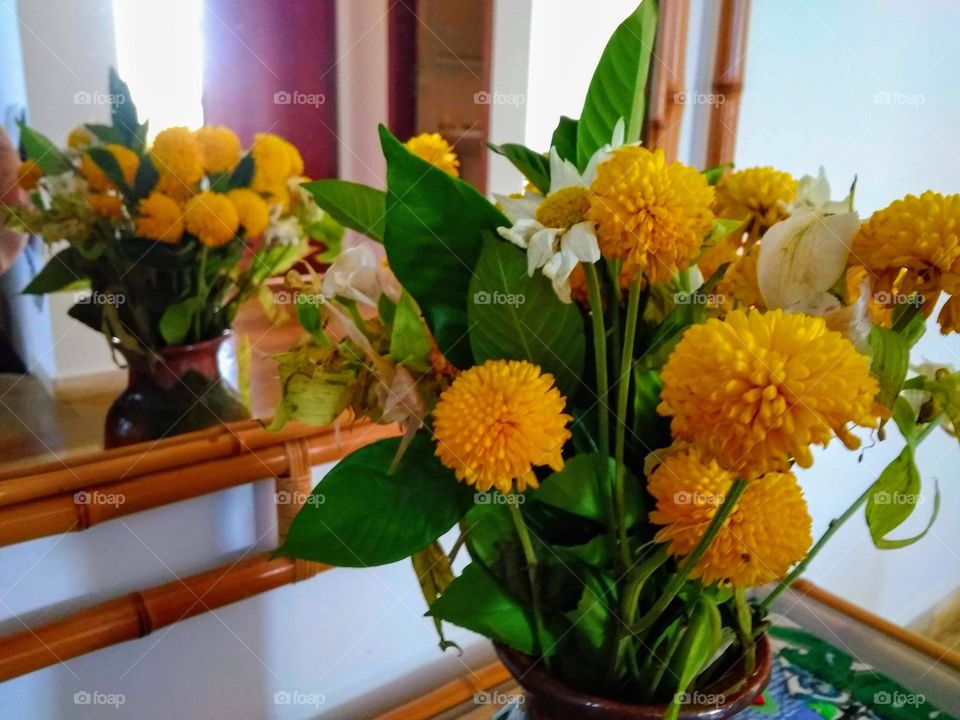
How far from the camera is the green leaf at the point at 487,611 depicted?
0.38 m

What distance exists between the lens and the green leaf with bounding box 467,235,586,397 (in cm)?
35

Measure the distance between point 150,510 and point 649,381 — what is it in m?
0.41

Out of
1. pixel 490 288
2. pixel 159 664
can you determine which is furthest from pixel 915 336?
pixel 159 664

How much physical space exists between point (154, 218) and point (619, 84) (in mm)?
359

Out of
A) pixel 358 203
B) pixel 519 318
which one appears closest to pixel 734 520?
pixel 519 318

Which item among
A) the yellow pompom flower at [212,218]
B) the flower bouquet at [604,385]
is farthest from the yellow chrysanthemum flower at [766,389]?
the yellow pompom flower at [212,218]

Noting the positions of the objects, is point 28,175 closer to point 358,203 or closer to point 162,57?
point 162,57

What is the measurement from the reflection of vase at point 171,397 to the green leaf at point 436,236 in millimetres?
304

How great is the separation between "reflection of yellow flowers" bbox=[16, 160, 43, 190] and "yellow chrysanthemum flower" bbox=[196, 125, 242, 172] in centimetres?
11

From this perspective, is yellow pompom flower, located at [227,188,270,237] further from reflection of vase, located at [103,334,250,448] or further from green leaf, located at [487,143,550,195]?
green leaf, located at [487,143,550,195]

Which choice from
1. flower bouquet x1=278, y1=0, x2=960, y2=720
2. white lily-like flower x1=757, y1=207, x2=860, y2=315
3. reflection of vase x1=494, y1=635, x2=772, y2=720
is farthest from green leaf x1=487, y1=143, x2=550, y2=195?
reflection of vase x1=494, y1=635, x2=772, y2=720

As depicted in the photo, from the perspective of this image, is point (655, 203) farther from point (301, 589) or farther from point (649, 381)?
point (301, 589)

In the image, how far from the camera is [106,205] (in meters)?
0.55

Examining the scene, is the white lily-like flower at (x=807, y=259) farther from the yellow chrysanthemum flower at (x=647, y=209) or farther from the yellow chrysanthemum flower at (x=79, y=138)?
the yellow chrysanthemum flower at (x=79, y=138)
